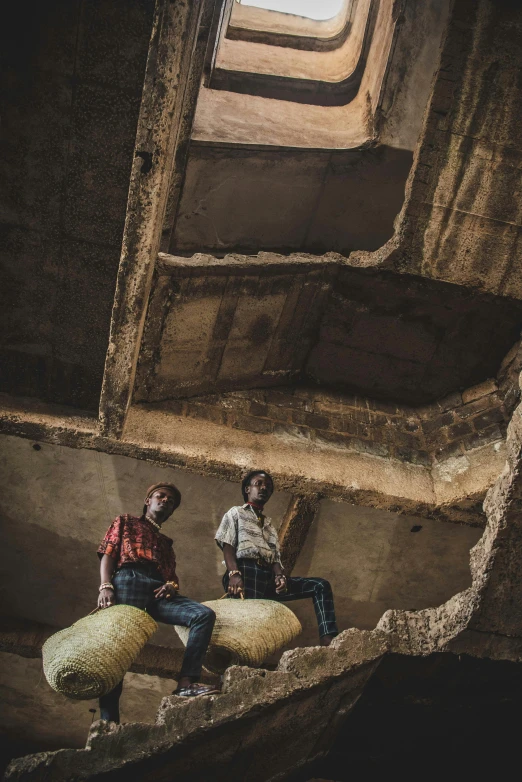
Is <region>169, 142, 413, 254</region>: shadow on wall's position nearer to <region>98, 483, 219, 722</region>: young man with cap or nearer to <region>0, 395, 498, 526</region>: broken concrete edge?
<region>0, 395, 498, 526</region>: broken concrete edge

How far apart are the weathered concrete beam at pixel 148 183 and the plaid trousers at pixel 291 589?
1.78 metres

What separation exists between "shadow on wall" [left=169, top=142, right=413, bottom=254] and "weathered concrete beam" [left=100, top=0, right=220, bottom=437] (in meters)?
1.44

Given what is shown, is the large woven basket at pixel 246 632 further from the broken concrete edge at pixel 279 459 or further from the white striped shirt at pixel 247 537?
the broken concrete edge at pixel 279 459

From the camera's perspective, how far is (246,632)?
4.08 meters

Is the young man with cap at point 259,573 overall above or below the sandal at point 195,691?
→ above

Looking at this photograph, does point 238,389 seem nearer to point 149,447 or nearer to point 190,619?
point 149,447

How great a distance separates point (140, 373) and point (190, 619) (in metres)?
2.61

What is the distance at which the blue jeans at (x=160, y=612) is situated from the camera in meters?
3.92

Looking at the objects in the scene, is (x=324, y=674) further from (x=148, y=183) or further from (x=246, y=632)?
(x=148, y=183)

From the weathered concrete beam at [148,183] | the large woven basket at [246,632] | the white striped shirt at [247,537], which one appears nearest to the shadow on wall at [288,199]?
the weathered concrete beam at [148,183]

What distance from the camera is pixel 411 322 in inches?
258

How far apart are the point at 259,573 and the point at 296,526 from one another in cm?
162

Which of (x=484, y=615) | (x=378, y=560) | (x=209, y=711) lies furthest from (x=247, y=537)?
(x=378, y=560)

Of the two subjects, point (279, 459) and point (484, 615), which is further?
point (279, 459)
